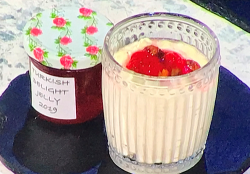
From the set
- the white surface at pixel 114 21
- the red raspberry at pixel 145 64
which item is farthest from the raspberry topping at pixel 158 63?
the white surface at pixel 114 21

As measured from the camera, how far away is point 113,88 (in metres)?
0.58

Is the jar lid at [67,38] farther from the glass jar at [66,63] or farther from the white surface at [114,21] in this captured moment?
the white surface at [114,21]

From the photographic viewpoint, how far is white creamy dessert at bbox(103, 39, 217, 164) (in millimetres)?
554

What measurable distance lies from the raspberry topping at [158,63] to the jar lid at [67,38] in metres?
Answer: 0.06

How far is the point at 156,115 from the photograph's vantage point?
56cm

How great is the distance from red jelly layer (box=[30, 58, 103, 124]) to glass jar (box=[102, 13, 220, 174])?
4cm

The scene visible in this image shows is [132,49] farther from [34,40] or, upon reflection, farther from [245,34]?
[245,34]

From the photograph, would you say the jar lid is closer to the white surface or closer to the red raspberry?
the red raspberry

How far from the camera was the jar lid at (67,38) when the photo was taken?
0.61 m

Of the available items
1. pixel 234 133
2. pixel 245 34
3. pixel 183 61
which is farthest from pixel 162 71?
pixel 245 34

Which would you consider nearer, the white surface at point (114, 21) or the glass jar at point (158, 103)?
the glass jar at point (158, 103)

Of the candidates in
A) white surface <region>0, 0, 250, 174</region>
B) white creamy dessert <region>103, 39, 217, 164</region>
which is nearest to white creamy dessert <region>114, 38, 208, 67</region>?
white creamy dessert <region>103, 39, 217, 164</region>

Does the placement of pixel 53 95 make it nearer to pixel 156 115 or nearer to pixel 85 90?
pixel 85 90

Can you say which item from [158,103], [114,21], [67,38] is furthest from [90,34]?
[114,21]
